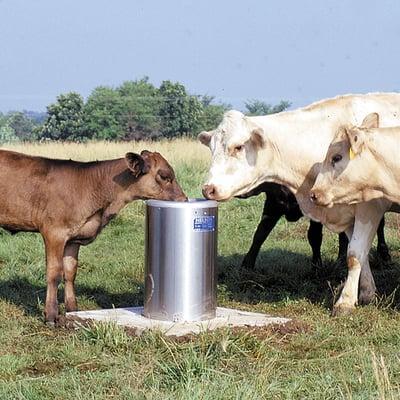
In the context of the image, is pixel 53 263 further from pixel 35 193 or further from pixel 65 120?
pixel 65 120

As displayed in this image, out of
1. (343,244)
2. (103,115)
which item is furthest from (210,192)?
(103,115)

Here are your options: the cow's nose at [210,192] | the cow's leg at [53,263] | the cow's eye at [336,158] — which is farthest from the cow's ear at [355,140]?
the cow's leg at [53,263]

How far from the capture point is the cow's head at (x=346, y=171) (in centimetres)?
734

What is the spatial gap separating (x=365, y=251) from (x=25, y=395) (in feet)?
12.5

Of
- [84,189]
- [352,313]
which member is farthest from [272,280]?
[84,189]

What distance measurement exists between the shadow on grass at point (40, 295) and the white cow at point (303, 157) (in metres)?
1.67

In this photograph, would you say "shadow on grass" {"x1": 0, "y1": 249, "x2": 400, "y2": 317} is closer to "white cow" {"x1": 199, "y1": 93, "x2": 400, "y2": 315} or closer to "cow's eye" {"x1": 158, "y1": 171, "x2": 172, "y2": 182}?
"white cow" {"x1": 199, "y1": 93, "x2": 400, "y2": 315}

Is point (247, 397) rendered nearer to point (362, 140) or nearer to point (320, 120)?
point (362, 140)

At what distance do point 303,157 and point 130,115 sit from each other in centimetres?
3963

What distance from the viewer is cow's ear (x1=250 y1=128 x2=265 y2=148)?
307 inches

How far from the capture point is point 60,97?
143 ft

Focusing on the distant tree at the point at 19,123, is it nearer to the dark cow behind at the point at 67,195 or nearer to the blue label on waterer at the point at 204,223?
the dark cow behind at the point at 67,195

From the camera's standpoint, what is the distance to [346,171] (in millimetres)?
7422

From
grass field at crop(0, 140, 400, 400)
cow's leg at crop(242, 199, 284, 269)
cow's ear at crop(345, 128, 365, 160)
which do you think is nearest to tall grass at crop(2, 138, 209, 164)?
grass field at crop(0, 140, 400, 400)
